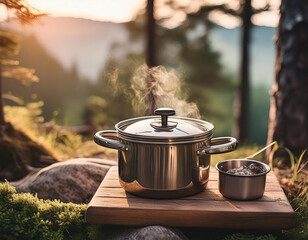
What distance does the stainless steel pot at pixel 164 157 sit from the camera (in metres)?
2.61

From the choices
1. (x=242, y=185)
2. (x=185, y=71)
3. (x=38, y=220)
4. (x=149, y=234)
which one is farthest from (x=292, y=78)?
(x=185, y=71)

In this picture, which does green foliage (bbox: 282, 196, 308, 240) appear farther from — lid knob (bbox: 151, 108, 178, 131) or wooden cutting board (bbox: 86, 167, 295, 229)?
lid knob (bbox: 151, 108, 178, 131)

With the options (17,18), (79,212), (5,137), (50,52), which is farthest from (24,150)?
(50,52)

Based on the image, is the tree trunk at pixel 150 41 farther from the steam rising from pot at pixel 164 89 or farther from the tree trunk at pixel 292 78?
the tree trunk at pixel 292 78

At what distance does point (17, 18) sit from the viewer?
4195 millimetres

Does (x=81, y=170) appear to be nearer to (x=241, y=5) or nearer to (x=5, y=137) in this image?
(x=5, y=137)

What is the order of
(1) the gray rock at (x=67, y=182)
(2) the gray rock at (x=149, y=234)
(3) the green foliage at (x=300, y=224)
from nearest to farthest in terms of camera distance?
(2) the gray rock at (x=149, y=234) → (3) the green foliage at (x=300, y=224) → (1) the gray rock at (x=67, y=182)

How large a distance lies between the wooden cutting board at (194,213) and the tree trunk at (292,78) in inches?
83.8

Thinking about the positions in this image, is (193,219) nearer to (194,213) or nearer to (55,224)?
(194,213)

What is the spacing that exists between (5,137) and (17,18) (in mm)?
1634

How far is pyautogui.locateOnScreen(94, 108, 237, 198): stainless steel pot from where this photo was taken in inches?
103

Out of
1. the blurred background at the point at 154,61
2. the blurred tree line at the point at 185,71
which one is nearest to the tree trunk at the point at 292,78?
the blurred background at the point at 154,61

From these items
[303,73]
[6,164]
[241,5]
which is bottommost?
[6,164]

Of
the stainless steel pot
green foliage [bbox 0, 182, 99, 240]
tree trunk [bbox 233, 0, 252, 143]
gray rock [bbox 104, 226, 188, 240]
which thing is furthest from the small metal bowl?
tree trunk [bbox 233, 0, 252, 143]
